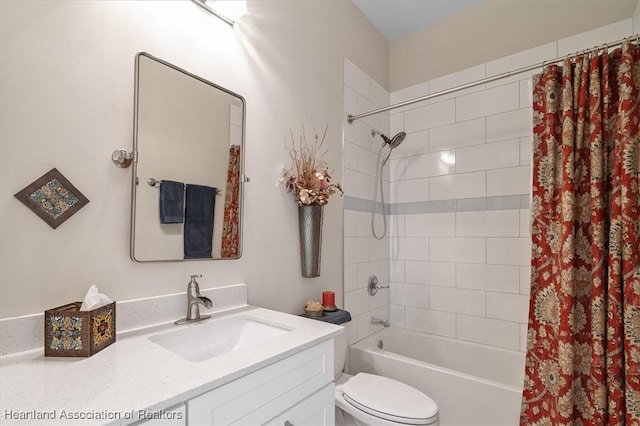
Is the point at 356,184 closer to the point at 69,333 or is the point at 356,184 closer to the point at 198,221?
the point at 198,221

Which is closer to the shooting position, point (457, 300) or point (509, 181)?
point (509, 181)

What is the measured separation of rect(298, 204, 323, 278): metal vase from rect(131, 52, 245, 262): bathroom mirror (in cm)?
38

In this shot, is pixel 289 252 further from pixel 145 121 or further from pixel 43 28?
pixel 43 28

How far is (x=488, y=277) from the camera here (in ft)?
7.14

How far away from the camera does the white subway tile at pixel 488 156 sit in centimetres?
211

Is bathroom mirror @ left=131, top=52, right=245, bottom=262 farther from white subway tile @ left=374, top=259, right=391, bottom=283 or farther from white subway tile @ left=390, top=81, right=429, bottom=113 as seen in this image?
white subway tile @ left=390, top=81, right=429, bottom=113

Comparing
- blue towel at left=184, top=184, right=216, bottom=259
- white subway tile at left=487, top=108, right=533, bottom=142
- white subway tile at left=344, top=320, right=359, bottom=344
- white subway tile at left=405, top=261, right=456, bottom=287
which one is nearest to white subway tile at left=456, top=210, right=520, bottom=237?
white subway tile at left=405, top=261, right=456, bottom=287

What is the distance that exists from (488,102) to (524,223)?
870mm

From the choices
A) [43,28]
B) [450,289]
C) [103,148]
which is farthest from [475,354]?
[43,28]

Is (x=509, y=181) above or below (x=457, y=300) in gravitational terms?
above

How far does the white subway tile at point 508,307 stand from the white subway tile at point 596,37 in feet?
5.16

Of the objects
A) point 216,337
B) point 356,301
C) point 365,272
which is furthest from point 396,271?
point 216,337

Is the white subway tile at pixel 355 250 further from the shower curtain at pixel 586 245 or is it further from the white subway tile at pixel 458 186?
the shower curtain at pixel 586 245

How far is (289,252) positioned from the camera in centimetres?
170
